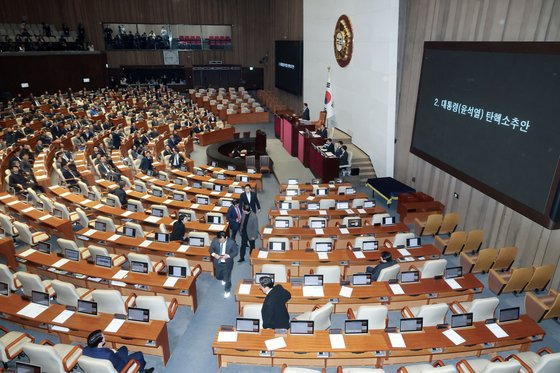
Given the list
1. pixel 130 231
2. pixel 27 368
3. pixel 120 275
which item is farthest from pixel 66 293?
pixel 130 231

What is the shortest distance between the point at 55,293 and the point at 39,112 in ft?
64.5

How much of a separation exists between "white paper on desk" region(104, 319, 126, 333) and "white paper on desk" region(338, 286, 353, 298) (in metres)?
4.07

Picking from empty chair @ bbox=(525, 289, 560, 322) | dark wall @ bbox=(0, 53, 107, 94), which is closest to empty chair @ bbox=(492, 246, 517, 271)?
empty chair @ bbox=(525, 289, 560, 322)

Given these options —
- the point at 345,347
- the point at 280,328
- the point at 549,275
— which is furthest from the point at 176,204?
the point at 549,275

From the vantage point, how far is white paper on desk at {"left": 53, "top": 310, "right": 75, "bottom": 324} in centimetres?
681

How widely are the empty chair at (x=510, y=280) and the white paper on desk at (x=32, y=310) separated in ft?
31.0

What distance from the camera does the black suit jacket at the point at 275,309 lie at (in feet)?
21.7

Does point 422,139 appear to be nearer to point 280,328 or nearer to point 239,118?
point 280,328

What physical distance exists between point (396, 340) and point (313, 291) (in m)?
1.87

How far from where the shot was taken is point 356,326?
650 cm

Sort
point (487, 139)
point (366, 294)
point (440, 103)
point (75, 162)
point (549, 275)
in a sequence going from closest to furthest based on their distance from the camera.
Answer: point (366, 294) < point (549, 275) < point (487, 139) < point (440, 103) < point (75, 162)

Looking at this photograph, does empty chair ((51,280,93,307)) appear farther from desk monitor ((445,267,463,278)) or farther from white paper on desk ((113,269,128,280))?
desk monitor ((445,267,463,278))

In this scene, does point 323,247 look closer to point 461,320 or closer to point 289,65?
point 461,320

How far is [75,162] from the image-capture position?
53.7 feet
